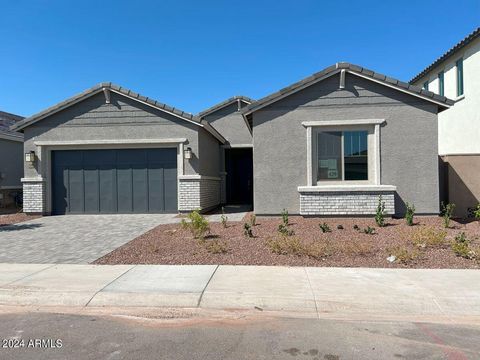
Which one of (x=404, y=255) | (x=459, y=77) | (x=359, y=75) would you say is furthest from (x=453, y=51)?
(x=404, y=255)

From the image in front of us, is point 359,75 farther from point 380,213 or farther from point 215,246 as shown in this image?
point 215,246

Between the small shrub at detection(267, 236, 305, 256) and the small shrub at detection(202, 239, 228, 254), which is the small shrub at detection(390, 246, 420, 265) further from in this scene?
the small shrub at detection(202, 239, 228, 254)

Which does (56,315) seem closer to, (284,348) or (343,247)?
(284,348)

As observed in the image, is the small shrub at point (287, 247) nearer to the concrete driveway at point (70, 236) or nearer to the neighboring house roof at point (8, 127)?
the concrete driveway at point (70, 236)

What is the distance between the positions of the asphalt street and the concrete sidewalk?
1.51 feet

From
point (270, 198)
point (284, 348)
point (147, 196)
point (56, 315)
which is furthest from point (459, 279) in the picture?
point (147, 196)

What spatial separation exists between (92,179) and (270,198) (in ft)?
24.6

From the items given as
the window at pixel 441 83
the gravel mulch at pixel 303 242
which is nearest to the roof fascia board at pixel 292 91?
the gravel mulch at pixel 303 242

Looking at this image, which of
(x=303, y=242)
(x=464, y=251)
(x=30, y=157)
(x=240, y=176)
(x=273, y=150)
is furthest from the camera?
(x=240, y=176)

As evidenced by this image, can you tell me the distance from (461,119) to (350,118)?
7446mm

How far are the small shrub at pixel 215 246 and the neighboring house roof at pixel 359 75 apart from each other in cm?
523

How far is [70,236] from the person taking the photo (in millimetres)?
10328

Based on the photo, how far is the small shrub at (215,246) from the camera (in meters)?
7.89

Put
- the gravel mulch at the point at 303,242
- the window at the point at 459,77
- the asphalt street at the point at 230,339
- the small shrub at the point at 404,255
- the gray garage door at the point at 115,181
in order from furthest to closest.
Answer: the window at the point at 459,77 → the gray garage door at the point at 115,181 → the gravel mulch at the point at 303,242 → the small shrub at the point at 404,255 → the asphalt street at the point at 230,339
